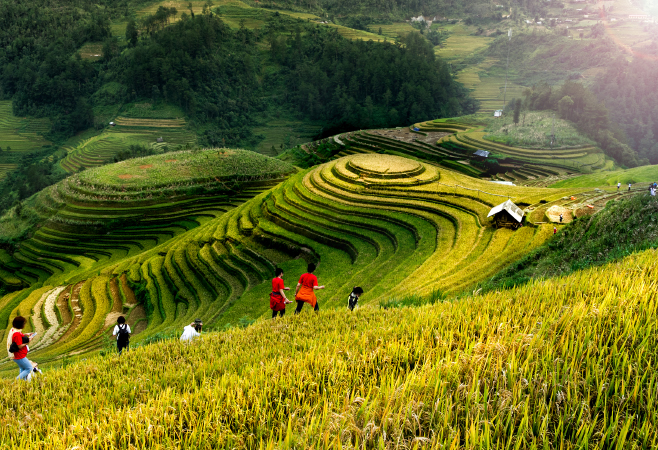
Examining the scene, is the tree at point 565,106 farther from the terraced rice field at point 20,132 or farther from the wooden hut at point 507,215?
the terraced rice field at point 20,132

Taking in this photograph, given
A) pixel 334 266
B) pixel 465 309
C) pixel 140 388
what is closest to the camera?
pixel 140 388

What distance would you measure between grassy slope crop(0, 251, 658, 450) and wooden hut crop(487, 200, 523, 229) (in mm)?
14626

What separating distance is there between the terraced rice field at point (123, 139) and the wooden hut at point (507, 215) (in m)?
56.9

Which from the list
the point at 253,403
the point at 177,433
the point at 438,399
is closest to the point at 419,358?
the point at 438,399

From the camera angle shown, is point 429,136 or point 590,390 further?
point 429,136

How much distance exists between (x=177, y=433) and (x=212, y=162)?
135 feet

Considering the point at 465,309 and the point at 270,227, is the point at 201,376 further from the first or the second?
the point at 270,227

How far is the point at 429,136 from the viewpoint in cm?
5303

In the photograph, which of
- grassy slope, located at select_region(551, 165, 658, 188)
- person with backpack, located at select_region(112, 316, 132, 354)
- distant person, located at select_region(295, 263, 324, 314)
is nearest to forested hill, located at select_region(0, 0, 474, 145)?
grassy slope, located at select_region(551, 165, 658, 188)

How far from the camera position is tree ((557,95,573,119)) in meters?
50.3

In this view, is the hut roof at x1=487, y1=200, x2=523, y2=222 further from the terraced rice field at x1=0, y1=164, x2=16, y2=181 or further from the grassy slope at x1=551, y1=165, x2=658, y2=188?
the terraced rice field at x1=0, y1=164, x2=16, y2=181

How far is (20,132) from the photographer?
3009 inches

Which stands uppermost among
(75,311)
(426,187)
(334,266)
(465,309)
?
(465,309)

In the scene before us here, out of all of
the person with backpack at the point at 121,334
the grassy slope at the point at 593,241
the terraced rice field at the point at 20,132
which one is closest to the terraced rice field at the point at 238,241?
the grassy slope at the point at 593,241
